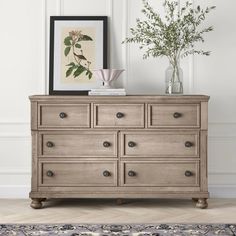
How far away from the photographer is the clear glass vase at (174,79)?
4371 mm

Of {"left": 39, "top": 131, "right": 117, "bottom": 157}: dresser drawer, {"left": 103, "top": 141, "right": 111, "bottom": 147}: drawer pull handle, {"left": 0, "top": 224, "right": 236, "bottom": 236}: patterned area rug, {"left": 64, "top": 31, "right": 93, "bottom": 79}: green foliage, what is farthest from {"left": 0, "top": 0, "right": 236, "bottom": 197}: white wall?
{"left": 0, "top": 224, "right": 236, "bottom": 236}: patterned area rug

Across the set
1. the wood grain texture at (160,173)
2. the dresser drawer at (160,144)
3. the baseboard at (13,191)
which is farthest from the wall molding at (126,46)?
the baseboard at (13,191)

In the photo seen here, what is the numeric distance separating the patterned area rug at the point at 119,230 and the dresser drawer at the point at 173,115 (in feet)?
2.78

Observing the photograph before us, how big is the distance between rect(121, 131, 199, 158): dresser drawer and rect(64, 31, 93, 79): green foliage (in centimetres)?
77

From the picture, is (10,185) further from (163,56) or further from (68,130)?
(163,56)

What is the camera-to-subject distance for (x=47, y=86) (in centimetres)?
463

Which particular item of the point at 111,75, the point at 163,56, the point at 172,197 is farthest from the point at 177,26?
the point at 172,197

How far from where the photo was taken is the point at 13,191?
4645mm

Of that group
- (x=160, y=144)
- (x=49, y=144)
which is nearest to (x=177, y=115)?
(x=160, y=144)

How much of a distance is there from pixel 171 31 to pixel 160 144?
0.92 metres

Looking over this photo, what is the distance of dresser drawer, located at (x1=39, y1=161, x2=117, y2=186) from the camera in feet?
13.6

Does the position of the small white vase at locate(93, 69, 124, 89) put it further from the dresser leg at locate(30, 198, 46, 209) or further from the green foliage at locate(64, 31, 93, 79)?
the dresser leg at locate(30, 198, 46, 209)

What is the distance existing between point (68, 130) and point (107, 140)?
1.02 feet

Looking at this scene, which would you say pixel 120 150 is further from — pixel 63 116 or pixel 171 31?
pixel 171 31
